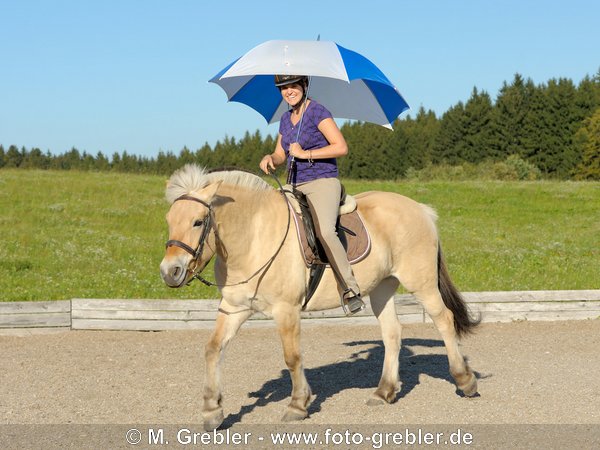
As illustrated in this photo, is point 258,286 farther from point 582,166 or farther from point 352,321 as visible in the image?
point 582,166

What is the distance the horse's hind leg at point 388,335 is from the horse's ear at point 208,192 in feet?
8.21

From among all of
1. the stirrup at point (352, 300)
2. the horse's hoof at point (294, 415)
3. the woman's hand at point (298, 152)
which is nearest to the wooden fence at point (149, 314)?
the stirrup at point (352, 300)

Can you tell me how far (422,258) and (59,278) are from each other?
426 inches

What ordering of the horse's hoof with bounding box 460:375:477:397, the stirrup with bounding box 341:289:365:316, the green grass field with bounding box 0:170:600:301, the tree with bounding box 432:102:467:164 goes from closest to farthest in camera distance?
the stirrup with bounding box 341:289:365:316 < the horse's hoof with bounding box 460:375:477:397 < the green grass field with bounding box 0:170:600:301 < the tree with bounding box 432:102:467:164

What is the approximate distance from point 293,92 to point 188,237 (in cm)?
173

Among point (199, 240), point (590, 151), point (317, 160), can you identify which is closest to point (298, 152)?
point (317, 160)

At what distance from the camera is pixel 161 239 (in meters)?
23.2

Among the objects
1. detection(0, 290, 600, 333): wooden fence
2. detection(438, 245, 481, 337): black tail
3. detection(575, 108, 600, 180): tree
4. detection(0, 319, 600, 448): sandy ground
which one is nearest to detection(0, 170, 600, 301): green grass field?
detection(0, 290, 600, 333): wooden fence

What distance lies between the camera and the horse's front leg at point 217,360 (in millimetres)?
6953

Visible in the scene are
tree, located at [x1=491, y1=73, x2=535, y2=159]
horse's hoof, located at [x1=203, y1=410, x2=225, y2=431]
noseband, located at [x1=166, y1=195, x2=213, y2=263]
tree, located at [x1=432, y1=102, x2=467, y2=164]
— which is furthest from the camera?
tree, located at [x1=432, y1=102, x2=467, y2=164]

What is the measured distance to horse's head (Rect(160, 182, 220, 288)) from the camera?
616 cm

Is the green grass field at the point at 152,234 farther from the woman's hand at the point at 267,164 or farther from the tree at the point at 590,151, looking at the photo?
the tree at the point at 590,151

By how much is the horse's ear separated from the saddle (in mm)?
881

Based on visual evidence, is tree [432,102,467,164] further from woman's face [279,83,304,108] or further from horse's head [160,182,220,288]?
horse's head [160,182,220,288]
